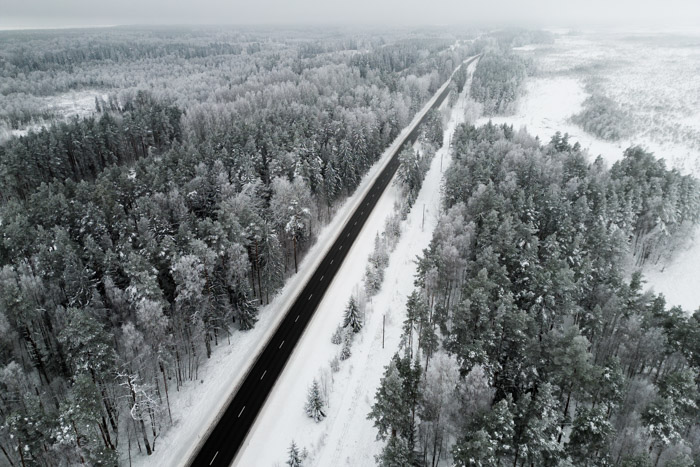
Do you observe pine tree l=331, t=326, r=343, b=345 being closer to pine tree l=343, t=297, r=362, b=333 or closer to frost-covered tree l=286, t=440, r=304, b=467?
pine tree l=343, t=297, r=362, b=333

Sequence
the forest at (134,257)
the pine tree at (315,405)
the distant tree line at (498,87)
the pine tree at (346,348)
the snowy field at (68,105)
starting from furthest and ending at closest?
1. the distant tree line at (498,87)
2. the snowy field at (68,105)
3. the pine tree at (346,348)
4. the pine tree at (315,405)
5. the forest at (134,257)

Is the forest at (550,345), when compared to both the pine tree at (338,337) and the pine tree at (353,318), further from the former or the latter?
the pine tree at (338,337)

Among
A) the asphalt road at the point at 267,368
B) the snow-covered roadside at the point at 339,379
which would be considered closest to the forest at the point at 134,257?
the asphalt road at the point at 267,368

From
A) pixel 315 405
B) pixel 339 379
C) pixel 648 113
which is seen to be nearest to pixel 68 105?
pixel 339 379

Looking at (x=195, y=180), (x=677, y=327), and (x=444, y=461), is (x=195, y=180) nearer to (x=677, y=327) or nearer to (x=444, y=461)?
(x=444, y=461)

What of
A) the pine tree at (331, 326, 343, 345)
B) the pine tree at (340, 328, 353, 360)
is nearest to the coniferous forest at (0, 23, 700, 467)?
the pine tree at (331, 326, 343, 345)

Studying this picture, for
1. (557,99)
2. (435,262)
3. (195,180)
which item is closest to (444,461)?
(435,262)

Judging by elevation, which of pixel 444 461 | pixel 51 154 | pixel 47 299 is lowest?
pixel 444 461

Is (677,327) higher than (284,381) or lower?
higher
